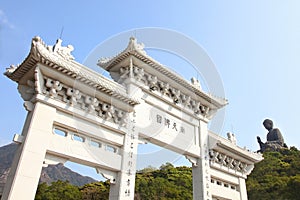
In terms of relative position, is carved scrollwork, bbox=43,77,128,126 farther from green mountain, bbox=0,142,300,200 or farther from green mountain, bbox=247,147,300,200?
green mountain, bbox=247,147,300,200

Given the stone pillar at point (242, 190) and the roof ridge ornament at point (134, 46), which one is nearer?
the roof ridge ornament at point (134, 46)

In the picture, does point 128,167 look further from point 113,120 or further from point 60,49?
point 60,49

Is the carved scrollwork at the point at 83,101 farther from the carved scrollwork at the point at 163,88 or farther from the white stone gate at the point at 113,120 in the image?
the carved scrollwork at the point at 163,88

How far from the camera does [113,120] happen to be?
7180 mm

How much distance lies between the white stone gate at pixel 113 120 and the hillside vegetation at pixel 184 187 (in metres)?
12.9

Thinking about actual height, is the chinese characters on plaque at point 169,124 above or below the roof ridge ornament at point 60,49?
below

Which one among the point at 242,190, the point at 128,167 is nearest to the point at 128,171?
the point at 128,167

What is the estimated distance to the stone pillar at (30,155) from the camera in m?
4.99

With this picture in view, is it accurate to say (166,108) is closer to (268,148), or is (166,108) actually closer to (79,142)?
(79,142)

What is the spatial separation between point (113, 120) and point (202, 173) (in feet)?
13.8

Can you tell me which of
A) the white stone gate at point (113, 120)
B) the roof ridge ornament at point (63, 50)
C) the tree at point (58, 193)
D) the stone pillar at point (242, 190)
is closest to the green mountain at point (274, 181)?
the stone pillar at point (242, 190)

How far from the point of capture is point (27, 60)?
19.2 feet

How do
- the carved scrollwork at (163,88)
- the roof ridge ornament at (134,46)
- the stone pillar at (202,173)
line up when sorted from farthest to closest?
1. the stone pillar at (202,173)
2. the carved scrollwork at (163,88)
3. the roof ridge ornament at (134,46)

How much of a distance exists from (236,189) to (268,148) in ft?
112
